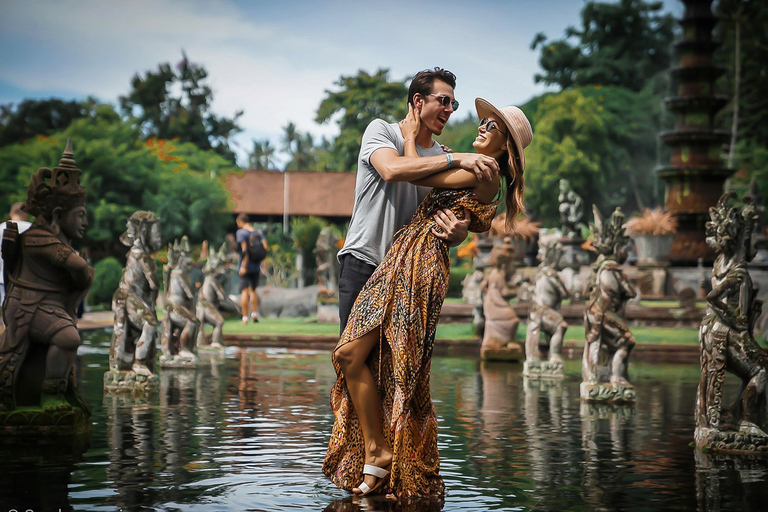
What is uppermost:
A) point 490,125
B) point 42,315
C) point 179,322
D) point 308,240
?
point 308,240

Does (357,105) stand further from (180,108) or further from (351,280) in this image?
(351,280)

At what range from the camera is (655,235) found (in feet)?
104

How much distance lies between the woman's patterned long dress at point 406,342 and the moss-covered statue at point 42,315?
2616 millimetres

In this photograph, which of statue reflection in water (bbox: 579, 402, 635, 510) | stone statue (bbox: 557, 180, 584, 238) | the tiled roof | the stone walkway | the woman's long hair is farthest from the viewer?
the tiled roof

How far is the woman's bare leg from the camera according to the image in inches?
221

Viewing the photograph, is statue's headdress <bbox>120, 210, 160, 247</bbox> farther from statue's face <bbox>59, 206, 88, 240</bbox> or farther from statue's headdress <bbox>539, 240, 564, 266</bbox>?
statue's headdress <bbox>539, 240, 564, 266</bbox>

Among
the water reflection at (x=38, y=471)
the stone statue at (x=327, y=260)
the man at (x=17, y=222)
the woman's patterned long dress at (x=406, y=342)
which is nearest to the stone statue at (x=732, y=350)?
the woman's patterned long dress at (x=406, y=342)

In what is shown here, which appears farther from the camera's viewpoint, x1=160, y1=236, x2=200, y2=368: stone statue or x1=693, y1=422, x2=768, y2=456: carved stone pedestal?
x1=160, y1=236, x2=200, y2=368: stone statue

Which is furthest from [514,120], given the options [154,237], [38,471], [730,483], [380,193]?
[154,237]

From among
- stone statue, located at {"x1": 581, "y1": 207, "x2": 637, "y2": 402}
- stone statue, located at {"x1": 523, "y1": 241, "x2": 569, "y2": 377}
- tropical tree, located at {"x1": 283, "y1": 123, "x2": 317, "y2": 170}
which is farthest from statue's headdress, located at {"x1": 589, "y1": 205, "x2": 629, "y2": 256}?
tropical tree, located at {"x1": 283, "y1": 123, "x2": 317, "y2": 170}

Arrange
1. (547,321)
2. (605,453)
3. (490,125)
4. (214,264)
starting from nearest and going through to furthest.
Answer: (490,125), (605,453), (547,321), (214,264)

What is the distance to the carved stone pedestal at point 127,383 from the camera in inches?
425

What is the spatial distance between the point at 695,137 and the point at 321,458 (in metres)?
27.1

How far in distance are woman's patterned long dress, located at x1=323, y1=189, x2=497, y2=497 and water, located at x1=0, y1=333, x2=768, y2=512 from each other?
0.63 ft
